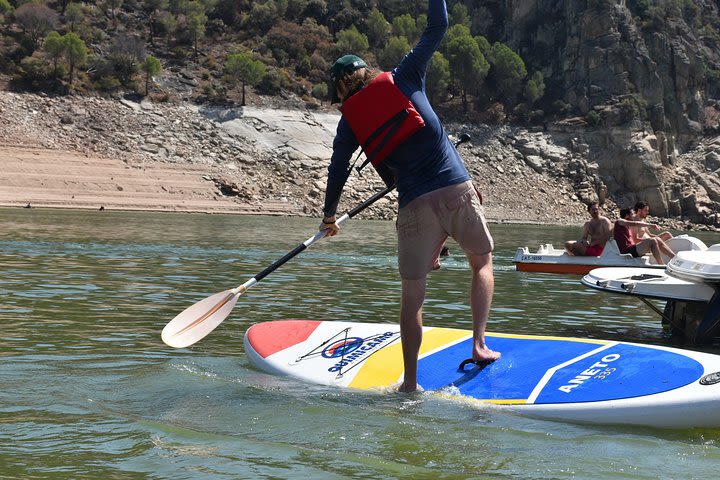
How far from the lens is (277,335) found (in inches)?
318

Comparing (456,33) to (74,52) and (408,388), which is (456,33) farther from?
(408,388)

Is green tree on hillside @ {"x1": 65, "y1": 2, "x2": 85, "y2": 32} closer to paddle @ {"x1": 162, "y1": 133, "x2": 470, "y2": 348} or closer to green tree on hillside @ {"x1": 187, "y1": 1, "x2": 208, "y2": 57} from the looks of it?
green tree on hillside @ {"x1": 187, "y1": 1, "x2": 208, "y2": 57}

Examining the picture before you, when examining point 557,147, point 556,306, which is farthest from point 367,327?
point 557,147

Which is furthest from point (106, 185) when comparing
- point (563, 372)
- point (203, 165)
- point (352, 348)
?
point (563, 372)

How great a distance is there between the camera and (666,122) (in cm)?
7494

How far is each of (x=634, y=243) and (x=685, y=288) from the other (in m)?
8.08

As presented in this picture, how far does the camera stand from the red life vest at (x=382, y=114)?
6.16 meters

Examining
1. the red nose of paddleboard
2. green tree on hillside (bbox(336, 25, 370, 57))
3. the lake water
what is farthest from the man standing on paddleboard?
green tree on hillside (bbox(336, 25, 370, 57))

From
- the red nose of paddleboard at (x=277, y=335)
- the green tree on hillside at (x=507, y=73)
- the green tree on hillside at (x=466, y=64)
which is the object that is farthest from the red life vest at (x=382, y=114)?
the green tree on hillside at (x=507, y=73)

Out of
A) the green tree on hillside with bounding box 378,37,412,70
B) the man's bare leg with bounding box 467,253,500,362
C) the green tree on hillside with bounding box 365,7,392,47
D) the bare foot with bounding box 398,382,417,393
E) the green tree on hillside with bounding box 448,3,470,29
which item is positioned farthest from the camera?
the green tree on hillside with bounding box 448,3,470,29

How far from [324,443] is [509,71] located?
7413 centimetres

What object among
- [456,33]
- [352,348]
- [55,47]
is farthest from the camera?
[456,33]

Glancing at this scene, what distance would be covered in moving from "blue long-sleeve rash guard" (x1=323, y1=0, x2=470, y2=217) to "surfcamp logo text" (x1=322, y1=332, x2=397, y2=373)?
1567mm

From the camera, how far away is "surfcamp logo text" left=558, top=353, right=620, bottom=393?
6.16 m
